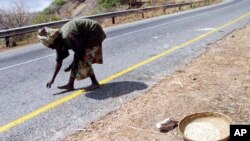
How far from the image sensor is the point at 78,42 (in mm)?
5340

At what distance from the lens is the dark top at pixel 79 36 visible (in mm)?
5297

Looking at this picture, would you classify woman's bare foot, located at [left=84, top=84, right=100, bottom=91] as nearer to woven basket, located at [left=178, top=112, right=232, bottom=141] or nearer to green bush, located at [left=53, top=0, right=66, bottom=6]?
woven basket, located at [left=178, top=112, right=232, bottom=141]

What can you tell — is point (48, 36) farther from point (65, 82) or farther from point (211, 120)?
point (211, 120)

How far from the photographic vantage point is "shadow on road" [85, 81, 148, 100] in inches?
214

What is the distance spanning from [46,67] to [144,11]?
627 inches

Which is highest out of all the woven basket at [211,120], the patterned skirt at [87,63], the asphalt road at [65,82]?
the patterned skirt at [87,63]

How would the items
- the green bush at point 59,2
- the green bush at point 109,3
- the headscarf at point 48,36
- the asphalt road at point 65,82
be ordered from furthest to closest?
the green bush at point 59,2 < the green bush at point 109,3 < the headscarf at point 48,36 < the asphalt road at point 65,82

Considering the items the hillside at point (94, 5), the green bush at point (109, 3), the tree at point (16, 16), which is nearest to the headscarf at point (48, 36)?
the tree at point (16, 16)

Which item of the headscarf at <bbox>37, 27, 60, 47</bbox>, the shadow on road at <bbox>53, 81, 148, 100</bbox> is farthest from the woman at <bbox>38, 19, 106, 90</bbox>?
the shadow on road at <bbox>53, 81, 148, 100</bbox>

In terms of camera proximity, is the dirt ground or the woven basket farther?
the dirt ground

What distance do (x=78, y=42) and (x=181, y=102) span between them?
182cm

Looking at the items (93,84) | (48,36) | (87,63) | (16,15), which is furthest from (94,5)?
(48,36)

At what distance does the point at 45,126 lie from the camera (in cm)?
438

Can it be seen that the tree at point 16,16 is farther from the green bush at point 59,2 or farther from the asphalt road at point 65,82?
the green bush at point 59,2
